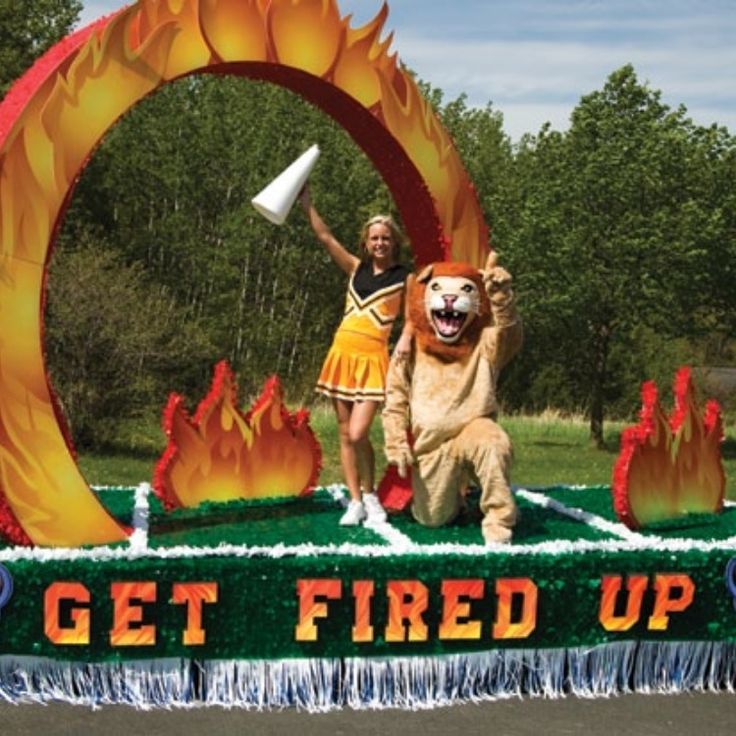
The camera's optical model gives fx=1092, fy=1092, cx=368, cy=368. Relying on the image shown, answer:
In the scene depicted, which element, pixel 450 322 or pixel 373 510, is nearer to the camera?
pixel 450 322

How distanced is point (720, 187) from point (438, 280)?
1107cm

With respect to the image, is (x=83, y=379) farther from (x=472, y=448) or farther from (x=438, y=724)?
(x=438, y=724)

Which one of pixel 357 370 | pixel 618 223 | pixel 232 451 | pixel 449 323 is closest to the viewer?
pixel 449 323

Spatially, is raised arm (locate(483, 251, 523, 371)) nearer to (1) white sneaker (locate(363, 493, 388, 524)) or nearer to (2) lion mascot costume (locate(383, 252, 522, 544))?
(2) lion mascot costume (locate(383, 252, 522, 544))

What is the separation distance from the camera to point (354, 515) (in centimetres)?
470

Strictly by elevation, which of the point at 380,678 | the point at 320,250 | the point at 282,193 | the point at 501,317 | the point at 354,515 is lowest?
the point at 380,678

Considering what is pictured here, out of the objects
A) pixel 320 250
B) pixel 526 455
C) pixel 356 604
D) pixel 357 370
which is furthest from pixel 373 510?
pixel 320 250

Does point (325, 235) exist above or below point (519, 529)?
above

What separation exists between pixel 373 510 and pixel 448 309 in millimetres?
981

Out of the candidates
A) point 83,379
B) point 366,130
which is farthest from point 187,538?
point 83,379

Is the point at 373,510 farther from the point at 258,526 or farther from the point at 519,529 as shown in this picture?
the point at 519,529

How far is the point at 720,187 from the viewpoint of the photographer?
1447 centimetres

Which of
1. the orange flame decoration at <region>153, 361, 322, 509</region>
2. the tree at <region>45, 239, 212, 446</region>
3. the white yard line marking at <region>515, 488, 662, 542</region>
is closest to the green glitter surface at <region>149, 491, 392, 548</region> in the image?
the orange flame decoration at <region>153, 361, 322, 509</region>

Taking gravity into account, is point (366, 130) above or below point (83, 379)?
above
